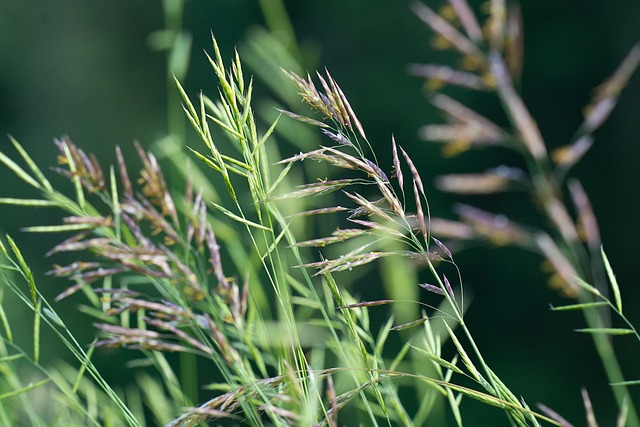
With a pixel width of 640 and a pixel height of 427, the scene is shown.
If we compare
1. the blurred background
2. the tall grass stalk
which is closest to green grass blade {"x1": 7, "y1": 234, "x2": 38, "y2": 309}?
the tall grass stalk

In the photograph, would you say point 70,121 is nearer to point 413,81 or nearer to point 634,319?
point 413,81

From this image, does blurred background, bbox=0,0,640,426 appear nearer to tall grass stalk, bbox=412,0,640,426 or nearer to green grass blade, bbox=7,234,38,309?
tall grass stalk, bbox=412,0,640,426

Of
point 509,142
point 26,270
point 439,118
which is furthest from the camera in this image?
point 439,118

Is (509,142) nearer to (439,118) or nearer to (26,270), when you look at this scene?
(26,270)

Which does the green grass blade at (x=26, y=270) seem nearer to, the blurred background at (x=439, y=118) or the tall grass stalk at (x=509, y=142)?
the tall grass stalk at (x=509, y=142)

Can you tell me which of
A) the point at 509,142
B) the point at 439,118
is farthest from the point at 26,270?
the point at 439,118

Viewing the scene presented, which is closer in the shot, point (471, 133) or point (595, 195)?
point (471, 133)

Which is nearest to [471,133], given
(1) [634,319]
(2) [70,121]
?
(1) [634,319]

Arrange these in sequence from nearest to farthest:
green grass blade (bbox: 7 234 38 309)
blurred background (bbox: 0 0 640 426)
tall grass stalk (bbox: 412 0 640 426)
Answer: green grass blade (bbox: 7 234 38 309)
tall grass stalk (bbox: 412 0 640 426)
blurred background (bbox: 0 0 640 426)
